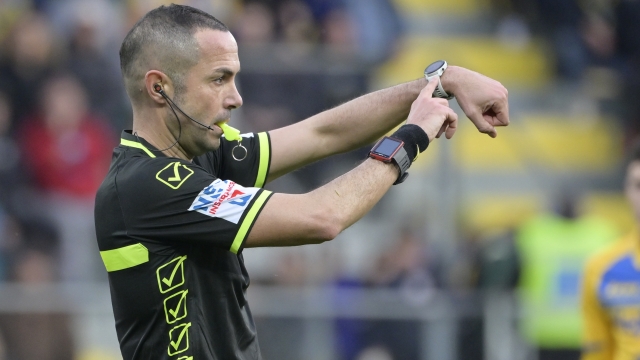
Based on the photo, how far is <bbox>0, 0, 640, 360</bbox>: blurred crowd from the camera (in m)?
8.45

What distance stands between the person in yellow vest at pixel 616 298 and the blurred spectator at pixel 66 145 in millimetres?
4817

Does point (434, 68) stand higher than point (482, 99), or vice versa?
point (434, 68)

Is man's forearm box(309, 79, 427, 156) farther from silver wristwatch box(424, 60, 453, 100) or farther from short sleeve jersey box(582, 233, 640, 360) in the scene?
short sleeve jersey box(582, 233, 640, 360)

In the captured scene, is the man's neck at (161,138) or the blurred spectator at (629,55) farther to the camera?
the blurred spectator at (629,55)

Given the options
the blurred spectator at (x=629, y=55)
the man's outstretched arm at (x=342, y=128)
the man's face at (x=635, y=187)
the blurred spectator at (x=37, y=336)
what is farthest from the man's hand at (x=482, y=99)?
the blurred spectator at (x=629, y=55)

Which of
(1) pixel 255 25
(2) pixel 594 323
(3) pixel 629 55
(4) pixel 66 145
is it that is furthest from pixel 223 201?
(3) pixel 629 55

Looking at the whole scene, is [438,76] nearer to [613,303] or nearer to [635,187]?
[635,187]

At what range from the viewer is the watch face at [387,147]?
3.54 metres

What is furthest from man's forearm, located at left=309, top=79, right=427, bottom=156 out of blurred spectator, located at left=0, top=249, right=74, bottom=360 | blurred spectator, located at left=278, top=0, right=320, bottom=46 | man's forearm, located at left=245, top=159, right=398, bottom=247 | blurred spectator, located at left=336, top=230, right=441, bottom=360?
blurred spectator, located at left=278, top=0, right=320, bottom=46

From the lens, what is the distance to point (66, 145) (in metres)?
9.20

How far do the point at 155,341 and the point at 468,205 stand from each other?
25.0ft

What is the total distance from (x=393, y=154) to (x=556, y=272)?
248 inches

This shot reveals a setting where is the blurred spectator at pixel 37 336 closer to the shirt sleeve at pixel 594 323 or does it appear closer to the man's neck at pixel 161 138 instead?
the shirt sleeve at pixel 594 323

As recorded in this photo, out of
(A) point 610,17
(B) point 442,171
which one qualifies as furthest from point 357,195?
(A) point 610,17
